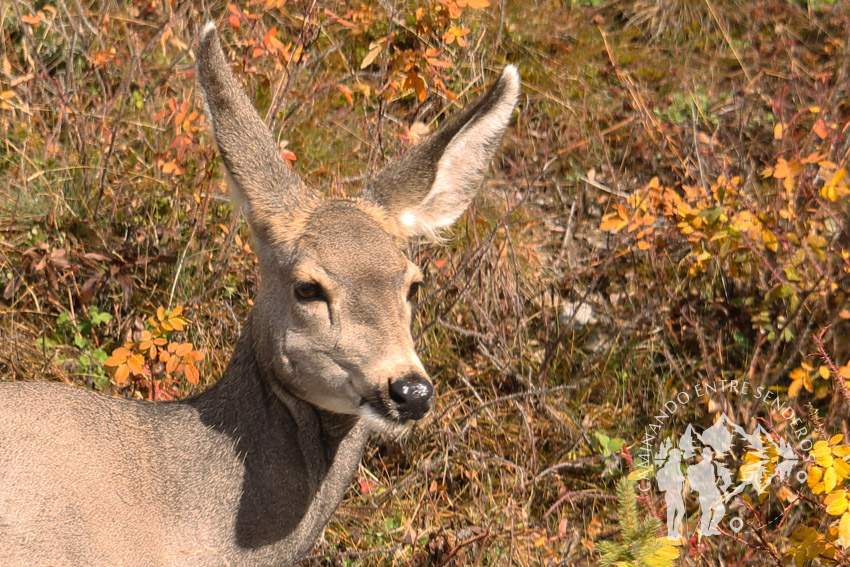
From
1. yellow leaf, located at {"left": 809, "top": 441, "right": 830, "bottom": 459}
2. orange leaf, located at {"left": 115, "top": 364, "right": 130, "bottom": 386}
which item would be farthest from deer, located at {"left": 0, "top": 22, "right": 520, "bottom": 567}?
yellow leaf, located at {"left": 809, "top": 441, "right": 830, "bottom": 459}

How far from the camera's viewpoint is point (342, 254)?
4.16 meters

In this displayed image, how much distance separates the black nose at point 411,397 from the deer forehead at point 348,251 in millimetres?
472

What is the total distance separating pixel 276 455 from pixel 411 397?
2.46 ft

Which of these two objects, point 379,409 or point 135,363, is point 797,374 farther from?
point 135,363

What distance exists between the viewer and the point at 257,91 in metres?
6.98

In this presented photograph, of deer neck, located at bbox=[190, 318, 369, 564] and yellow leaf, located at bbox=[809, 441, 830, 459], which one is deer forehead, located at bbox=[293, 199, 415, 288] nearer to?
deer neck, located at bbox=[190, 318, 369, 564]

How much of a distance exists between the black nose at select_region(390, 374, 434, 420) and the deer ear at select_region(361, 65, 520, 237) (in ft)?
3.57

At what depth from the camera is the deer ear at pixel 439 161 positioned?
15.4 feet

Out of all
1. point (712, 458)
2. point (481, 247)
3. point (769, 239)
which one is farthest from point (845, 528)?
point (481, 247)

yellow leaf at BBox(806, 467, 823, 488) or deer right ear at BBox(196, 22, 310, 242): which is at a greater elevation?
deer right ear at BBox(196, 22, 310, 242)

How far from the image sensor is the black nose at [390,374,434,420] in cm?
377

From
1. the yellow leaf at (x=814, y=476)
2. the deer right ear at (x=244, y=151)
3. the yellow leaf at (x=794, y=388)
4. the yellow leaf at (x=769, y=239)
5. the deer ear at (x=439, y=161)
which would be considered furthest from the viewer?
the yellow leaf at (x=769, y=239)

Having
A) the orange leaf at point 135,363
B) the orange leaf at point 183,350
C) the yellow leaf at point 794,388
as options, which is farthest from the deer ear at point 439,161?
the yellow leaf at point 794,388

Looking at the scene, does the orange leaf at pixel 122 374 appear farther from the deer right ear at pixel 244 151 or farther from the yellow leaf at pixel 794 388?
the yellow leaf at pixel 794 388
